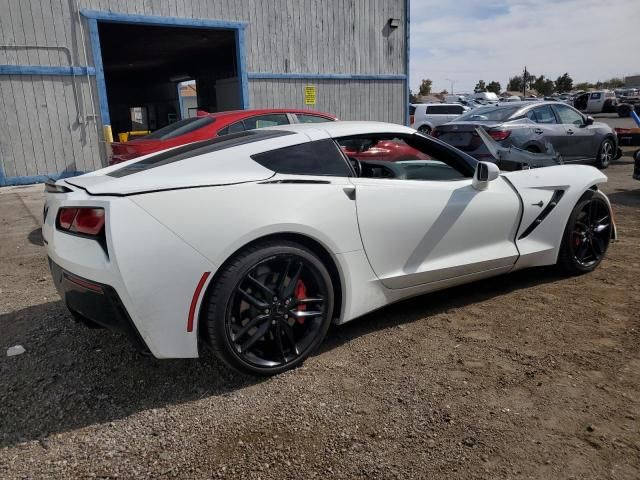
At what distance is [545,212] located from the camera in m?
3.97

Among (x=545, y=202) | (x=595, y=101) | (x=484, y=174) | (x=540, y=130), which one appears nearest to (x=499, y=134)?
(x=540, y=130)

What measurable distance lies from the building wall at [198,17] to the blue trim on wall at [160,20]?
10 cm

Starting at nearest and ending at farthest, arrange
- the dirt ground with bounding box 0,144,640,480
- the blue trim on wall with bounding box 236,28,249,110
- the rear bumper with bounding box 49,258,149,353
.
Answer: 1. the dirt ground with bounding box 0,144,640,480
2. the rear bumper with bounding box 49,258,149,353
3. the blue trim on wall with bounding box 236,28,249,110

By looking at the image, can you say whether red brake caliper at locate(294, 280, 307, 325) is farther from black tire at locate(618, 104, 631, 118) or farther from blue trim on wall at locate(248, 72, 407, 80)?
black tire at locate(618, 104, 631, 118)

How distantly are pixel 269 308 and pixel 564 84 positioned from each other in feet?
309

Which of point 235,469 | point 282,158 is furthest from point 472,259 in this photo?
point 235,469

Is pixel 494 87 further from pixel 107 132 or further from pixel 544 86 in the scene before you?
pixel 107 132

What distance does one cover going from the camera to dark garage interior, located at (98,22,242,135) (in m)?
15.0

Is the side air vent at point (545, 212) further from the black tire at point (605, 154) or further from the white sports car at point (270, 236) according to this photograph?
the black tire at point (605, 154)

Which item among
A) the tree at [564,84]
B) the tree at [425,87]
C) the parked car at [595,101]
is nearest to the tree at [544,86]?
the tree at [564,84]

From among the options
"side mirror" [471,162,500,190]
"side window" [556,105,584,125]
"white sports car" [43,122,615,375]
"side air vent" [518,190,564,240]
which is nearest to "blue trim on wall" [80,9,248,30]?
"side window" [556,105,584,125]

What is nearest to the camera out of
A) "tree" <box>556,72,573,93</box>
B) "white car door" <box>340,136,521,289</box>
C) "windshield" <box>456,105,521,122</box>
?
"white car door" <box>340,136,521,289</box>

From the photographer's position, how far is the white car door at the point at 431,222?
3146 millimetres

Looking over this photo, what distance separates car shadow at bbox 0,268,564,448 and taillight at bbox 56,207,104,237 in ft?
2.87
